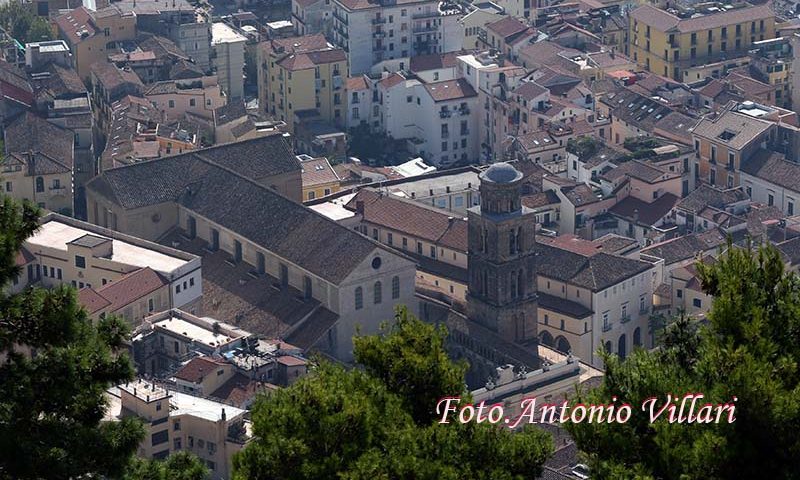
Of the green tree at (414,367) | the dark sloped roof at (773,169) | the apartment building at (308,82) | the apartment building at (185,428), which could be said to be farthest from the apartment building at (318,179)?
the green tree at (414,367)

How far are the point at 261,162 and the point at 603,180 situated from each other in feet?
50.1

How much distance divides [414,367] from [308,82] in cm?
6925

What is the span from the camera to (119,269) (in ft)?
251

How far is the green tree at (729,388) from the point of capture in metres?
32.4

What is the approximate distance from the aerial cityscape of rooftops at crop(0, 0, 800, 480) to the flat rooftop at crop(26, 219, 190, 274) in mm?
158

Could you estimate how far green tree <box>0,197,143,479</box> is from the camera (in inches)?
1259

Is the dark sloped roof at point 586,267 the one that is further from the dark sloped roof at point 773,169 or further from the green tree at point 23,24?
the green tree at point 23,24

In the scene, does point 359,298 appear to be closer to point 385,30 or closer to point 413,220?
point 413,220

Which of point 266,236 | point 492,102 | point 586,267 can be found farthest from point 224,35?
point 586,267

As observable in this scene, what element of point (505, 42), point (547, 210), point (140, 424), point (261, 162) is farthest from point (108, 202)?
point (140, 424)

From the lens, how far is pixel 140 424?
33.2 meters

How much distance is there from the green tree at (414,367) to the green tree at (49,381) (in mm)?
4731

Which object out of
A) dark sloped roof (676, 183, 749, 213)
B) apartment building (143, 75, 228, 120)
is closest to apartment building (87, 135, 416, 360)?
apartment building (143, 75, 228, 120)

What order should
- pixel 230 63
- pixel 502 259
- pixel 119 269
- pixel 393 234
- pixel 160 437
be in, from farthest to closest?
1. pixel 230 63
2. pixel 393 234
3. pixel 119 269
4. pixel 502 259
5. pixel 160 437
